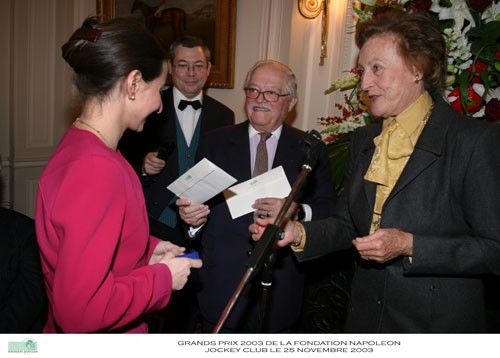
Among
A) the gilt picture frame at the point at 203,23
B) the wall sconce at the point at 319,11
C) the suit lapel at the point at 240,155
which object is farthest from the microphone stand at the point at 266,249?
the gilt picture frame at the point at 203,23

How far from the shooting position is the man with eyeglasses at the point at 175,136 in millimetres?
3229

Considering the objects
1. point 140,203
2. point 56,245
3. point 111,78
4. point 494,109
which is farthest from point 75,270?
point 494,109

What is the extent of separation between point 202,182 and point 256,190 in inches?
13.3

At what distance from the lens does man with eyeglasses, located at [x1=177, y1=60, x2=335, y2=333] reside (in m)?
2.48

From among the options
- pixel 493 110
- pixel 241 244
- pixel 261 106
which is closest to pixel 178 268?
pixel 241 244

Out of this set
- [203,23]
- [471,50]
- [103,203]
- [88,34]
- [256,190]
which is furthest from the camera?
[203,23]

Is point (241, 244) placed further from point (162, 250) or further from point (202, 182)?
point (162, 250)

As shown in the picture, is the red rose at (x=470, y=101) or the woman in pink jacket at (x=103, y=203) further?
the red rose at (x=470, y=101)

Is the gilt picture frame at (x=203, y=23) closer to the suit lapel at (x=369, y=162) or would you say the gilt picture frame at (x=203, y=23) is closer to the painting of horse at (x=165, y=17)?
the painting of horse at (x=165, y=17)

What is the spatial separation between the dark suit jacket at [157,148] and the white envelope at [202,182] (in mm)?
A: 1070

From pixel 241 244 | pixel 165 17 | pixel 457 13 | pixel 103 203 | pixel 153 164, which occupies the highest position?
pixel 165 17

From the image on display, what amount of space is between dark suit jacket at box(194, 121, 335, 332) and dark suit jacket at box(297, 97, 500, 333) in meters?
0.55

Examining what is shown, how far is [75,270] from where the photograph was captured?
129 cm
